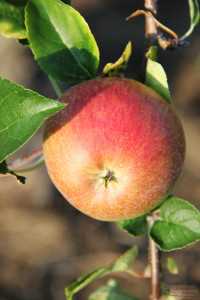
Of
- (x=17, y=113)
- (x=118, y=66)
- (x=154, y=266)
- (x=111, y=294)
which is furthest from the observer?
(x=111, y=294)

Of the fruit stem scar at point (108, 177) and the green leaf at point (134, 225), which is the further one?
the green leaf at point (134, 225)

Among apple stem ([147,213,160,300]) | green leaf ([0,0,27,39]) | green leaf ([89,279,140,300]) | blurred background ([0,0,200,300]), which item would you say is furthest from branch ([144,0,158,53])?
blurred background ([0,0,200,300])

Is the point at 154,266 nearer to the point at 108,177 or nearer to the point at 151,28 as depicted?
the point at 108,177

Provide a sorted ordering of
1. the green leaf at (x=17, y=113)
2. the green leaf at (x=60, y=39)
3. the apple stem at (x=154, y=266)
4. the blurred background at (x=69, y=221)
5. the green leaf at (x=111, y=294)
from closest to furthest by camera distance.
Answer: the green leaf at (x=17, y=113) → the green leaf at (x=60, y=39) → the apple stem at (x=154, y=266) → the green leaf at (x=111, y=294) → the blurred background at (x=69, y=221)

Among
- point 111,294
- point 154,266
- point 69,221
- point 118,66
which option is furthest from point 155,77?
point 69,221

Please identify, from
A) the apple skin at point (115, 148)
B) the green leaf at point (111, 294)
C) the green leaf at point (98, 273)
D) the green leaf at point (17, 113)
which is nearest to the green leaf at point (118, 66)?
the apple skin at point (115, 148)

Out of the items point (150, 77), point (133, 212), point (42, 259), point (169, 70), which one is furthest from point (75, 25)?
point (42, 259)

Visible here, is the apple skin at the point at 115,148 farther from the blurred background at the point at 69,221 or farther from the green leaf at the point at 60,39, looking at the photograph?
the blurred background at the point at 69,221
